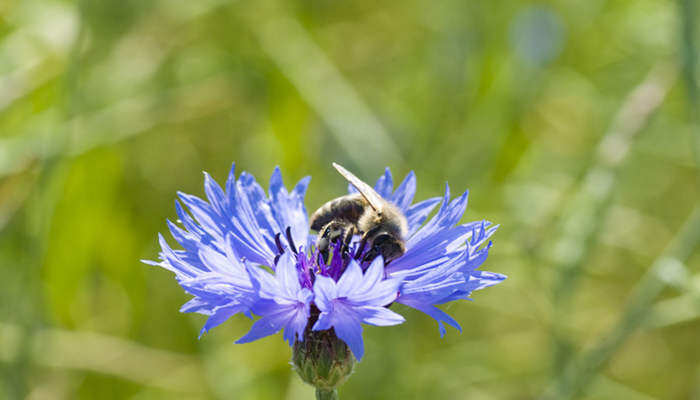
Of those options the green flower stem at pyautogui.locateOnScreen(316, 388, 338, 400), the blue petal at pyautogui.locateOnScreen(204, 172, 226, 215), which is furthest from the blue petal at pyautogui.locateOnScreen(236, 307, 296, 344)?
the blue petal at pyautogui.locateOnScreen(204, 172, 226, 215)

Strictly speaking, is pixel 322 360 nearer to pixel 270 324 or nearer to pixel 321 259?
pixel 270 324

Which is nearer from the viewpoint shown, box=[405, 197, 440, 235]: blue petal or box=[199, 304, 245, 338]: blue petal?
box=[199, 304, 245, 338]: blue petal

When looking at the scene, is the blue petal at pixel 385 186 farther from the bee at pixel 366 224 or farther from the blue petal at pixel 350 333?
the blue petal at pixel 350 333

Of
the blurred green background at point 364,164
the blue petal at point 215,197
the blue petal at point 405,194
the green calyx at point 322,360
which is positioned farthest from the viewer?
the blurred green background at point 364,164

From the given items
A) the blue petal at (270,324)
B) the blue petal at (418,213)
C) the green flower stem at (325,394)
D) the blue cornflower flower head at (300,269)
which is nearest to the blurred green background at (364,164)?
the blue petal at (418,213)

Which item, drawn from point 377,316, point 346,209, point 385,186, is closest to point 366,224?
point 346,209

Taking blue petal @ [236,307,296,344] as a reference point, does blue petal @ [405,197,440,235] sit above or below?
above

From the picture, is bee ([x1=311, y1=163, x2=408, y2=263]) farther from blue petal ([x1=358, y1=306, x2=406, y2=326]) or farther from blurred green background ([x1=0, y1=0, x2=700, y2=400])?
blurred green background ([x1=0, y1=0, x2=700, y2=400])

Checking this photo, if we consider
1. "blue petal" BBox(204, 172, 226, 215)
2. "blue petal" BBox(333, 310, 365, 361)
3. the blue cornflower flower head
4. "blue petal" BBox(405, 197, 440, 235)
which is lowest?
"blue petal" BBox(333, 310, 365, 361)

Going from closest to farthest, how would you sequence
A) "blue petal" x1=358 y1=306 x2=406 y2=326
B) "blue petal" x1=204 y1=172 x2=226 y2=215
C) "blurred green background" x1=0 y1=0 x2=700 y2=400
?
"blue petal" x1=358 y1=306 x2=406 y2=326, "blue petal" x1=204 y1=172 x2=226 y2=215, "blurred green background" x1=0 y1=0 x2=700 y2=400
